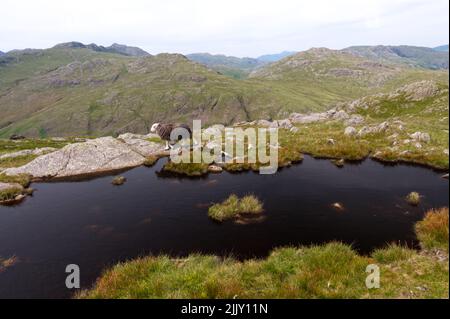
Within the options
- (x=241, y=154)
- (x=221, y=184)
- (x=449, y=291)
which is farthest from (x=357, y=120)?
(x=449, y=291)

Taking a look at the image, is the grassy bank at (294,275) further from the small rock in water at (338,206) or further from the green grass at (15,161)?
the green grass at (15,161)

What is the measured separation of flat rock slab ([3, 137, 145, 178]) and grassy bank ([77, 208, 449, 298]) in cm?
2296

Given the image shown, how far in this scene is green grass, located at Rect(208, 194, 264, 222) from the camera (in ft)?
73.3

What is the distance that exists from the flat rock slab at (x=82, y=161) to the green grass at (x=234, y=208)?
61.5 feet

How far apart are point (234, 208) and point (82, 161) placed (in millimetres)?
23553

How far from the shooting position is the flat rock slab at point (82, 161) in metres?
35.0

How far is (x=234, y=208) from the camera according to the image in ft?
75.8

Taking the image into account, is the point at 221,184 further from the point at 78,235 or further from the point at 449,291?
the point at 449,291

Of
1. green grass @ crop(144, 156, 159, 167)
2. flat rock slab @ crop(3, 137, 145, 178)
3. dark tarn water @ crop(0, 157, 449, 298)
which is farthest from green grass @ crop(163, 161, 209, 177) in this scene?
flat rock slab @ crop(3, 137, 145, 178)

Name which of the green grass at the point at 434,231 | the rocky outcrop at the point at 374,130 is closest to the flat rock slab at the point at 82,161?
the green grass at the point at 434,231

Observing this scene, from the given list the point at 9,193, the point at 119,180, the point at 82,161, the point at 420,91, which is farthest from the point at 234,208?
the point at 420,91

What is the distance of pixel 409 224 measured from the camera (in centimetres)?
1972

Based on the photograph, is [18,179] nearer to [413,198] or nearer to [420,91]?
[413,198]
